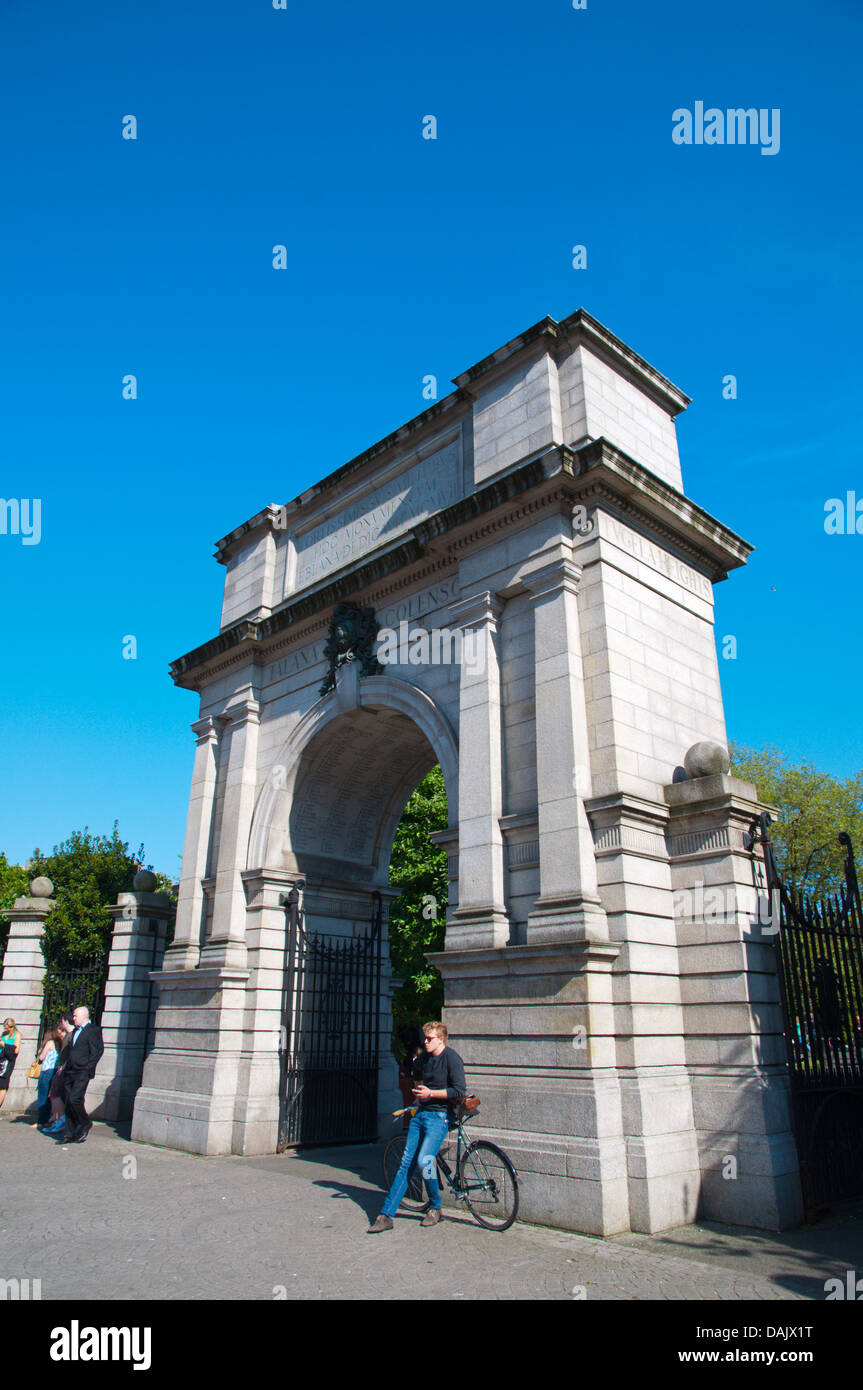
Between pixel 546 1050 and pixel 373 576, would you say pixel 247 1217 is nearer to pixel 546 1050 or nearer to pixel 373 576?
pixel 546 1050

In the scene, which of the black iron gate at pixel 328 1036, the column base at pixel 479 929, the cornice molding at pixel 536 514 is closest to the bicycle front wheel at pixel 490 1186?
the column base at pixel 479 929

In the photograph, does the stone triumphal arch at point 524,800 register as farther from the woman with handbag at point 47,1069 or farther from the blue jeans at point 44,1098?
the blue jeans at point 44,1098

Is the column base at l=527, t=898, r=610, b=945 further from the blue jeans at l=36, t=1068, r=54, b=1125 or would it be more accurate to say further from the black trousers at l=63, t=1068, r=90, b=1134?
the blue jeans at l=36, t=1068, r=54, b=1125

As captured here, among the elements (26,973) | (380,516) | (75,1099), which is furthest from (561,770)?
(26,973)

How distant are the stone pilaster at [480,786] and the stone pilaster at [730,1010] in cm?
207

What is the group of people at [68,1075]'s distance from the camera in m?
14.3

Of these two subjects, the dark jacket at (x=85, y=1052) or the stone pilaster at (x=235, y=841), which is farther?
the stone pilaster at (x=235, y=841)

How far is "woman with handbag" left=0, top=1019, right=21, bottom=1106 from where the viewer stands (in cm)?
1852

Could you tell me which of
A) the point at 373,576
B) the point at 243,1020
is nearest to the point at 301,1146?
the point at 243,1020

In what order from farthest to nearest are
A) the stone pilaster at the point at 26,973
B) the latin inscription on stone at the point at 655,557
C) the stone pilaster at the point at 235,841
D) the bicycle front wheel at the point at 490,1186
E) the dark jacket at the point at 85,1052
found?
1. the stone pilaster at the point at 26,973
2. the stone pilaster at the point at 235,841
3. the dark jacket at the point at 85,1052
4. the latin inscription on stone at the point at 655,557
5. the bicycle front wheel at the point at 490,1186

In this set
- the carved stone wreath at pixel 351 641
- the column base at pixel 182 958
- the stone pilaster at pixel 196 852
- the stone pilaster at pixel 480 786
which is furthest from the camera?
the stone pilaster at pixel 196 852

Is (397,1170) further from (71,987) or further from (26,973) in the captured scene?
(26,973)

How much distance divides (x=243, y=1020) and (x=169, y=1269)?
294 inches

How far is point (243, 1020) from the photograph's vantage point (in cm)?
1439
